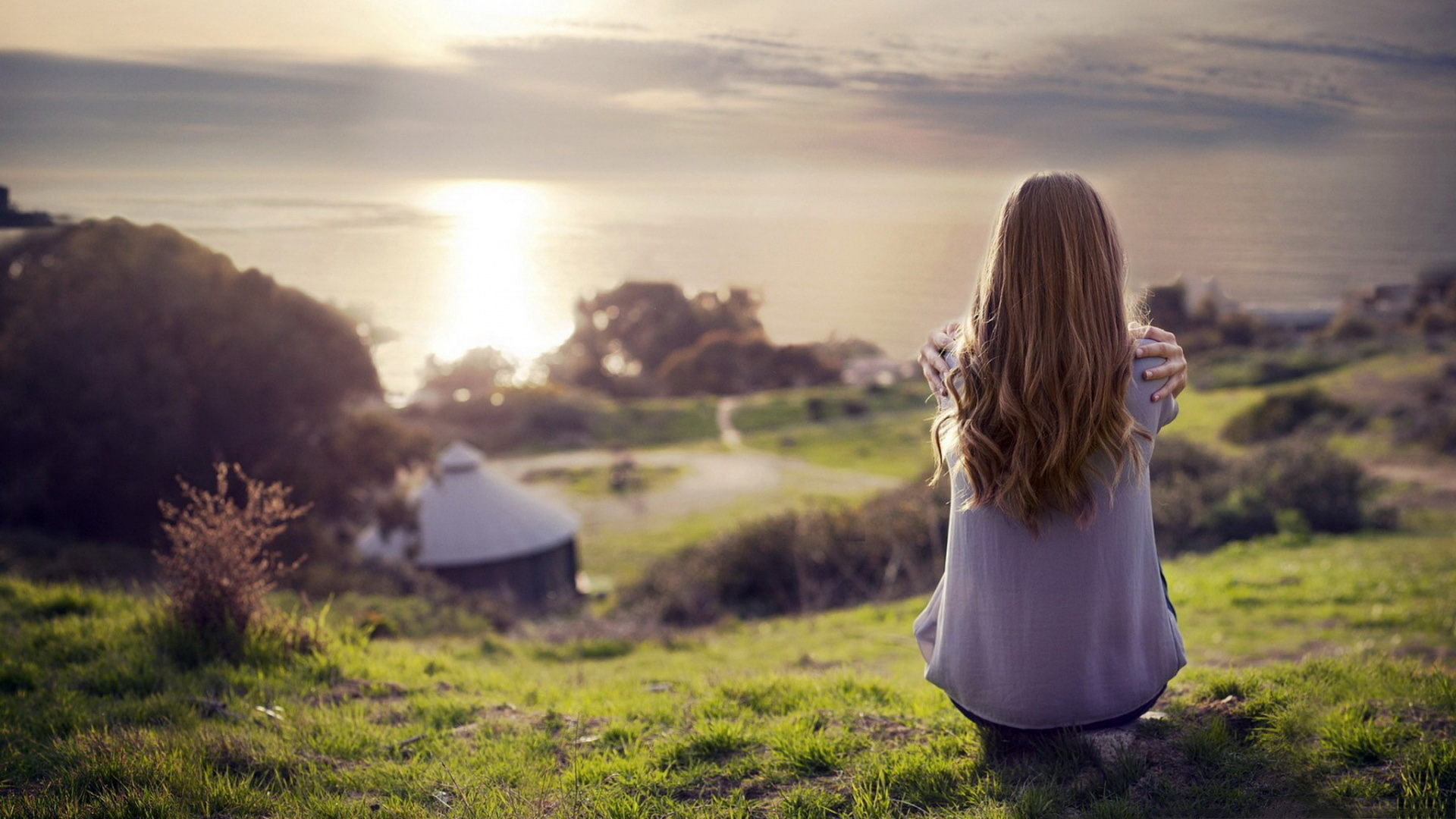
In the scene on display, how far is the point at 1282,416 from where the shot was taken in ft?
73.5

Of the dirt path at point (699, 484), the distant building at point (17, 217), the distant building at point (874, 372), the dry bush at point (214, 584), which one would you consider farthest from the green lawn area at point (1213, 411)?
the distant building at point (17, 217)

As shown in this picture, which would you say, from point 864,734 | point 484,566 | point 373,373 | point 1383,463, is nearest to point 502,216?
point 373,373

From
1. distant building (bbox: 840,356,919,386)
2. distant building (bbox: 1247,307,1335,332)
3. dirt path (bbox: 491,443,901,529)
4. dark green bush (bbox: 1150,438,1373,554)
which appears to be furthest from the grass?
distant building (bbox: 1247,307,1335,332)

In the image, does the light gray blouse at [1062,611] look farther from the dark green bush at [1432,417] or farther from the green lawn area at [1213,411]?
the green lawn area at [1213,411]

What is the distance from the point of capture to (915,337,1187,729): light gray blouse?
222 centimetres

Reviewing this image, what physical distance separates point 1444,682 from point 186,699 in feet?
14.7

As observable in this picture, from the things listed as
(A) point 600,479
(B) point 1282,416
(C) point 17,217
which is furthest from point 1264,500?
(A) point 600,479

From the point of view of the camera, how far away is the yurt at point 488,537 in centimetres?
1448

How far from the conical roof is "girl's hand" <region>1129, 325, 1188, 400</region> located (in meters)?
13.1

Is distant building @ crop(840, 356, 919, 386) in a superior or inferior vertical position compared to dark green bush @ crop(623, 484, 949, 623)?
superior

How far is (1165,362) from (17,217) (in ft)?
26.4

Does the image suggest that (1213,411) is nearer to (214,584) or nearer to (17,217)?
(214,584)

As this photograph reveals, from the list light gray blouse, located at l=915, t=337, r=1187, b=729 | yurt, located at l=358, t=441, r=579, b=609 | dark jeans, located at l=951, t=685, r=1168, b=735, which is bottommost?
yurt, located at l=358, t=441, r=579, b=609

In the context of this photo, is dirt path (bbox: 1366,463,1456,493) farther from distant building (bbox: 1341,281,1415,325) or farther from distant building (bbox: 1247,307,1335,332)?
distant building (bbox: 1247,307,1335,332)
